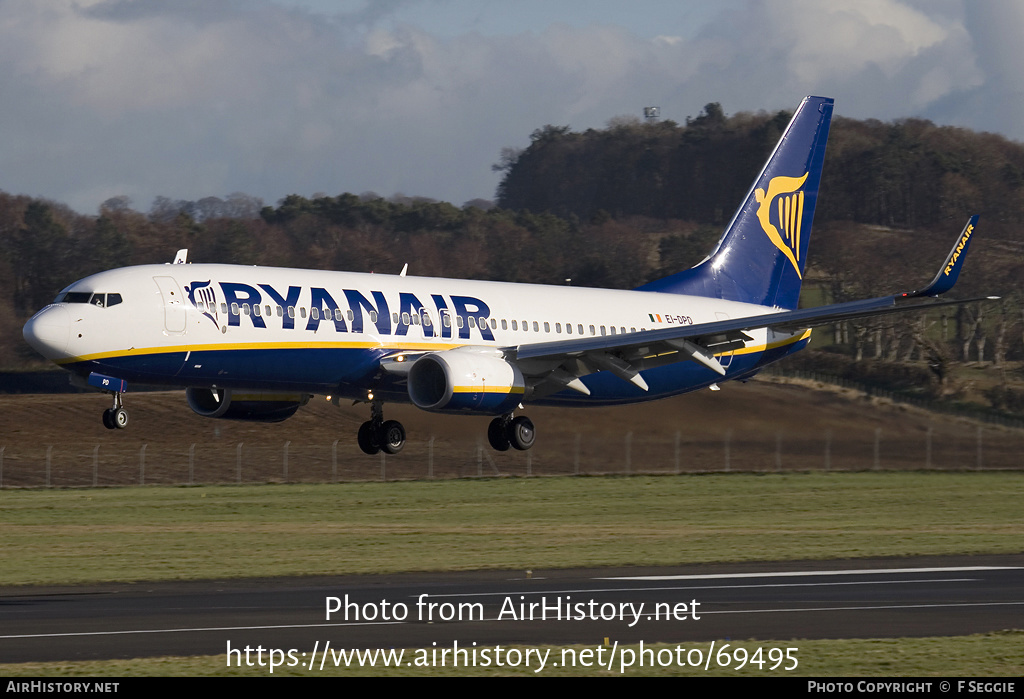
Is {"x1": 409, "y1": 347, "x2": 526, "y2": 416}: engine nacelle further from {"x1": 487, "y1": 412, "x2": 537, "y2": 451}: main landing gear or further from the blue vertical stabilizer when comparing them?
the blue vertical stabilizer

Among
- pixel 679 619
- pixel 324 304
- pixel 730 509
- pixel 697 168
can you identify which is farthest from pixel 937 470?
pixel 697 168

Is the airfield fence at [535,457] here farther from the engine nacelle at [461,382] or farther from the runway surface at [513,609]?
the runway surface at [513,609]

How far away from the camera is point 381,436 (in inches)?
1620

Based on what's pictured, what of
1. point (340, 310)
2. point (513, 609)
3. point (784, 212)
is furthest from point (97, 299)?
point (784, 212)

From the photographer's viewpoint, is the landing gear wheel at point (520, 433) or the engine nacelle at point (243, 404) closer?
the engine nacelle at point (243, 404)

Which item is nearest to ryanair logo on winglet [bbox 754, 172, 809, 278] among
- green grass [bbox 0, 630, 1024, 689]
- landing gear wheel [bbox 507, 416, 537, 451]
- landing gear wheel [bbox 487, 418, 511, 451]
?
landing gear wheel [bbox 507, 416, 537, 451]

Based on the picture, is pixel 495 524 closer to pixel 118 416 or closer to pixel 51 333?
pixel 118 416

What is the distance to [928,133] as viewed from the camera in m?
127

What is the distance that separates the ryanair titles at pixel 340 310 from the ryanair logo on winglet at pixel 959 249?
1182 centimetres

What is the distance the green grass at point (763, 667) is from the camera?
779 inches

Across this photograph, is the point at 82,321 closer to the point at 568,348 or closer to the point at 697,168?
the point at 568,348

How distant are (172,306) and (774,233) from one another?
23245mm

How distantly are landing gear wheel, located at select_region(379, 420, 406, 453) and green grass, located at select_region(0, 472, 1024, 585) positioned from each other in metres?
3.07

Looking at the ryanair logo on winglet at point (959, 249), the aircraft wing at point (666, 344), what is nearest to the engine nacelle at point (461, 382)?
the aircraft wing at point (666, 344)
